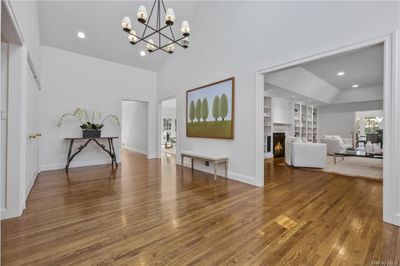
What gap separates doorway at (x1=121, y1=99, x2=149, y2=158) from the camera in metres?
7.47

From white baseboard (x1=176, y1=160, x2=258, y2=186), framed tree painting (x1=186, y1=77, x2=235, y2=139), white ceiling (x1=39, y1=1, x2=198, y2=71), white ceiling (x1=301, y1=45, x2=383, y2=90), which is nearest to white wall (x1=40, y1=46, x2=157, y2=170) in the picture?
white ceiling (x1=39, y1=1, x2=198, y2=71)

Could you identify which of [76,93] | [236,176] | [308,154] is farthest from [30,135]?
[308,154]

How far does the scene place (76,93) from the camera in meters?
5.07

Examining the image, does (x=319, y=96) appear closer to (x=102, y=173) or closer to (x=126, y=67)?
Answer: (x=126, y=67)

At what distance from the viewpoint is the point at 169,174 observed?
14.2 feet

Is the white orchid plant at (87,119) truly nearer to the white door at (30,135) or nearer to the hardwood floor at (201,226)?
the white door at (30,135)

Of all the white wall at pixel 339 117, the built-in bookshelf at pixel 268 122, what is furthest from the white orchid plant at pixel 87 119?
the white wall at pixel 339 117

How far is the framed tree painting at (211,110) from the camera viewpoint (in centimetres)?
394

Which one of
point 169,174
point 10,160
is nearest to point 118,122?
point 169,174

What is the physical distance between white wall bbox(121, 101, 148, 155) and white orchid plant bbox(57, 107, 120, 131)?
1880mm

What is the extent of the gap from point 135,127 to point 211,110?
517 cm

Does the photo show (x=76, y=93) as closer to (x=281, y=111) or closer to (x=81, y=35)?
(x=81, y=35)

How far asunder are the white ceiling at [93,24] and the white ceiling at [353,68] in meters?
4.30

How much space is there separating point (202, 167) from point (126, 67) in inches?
163
